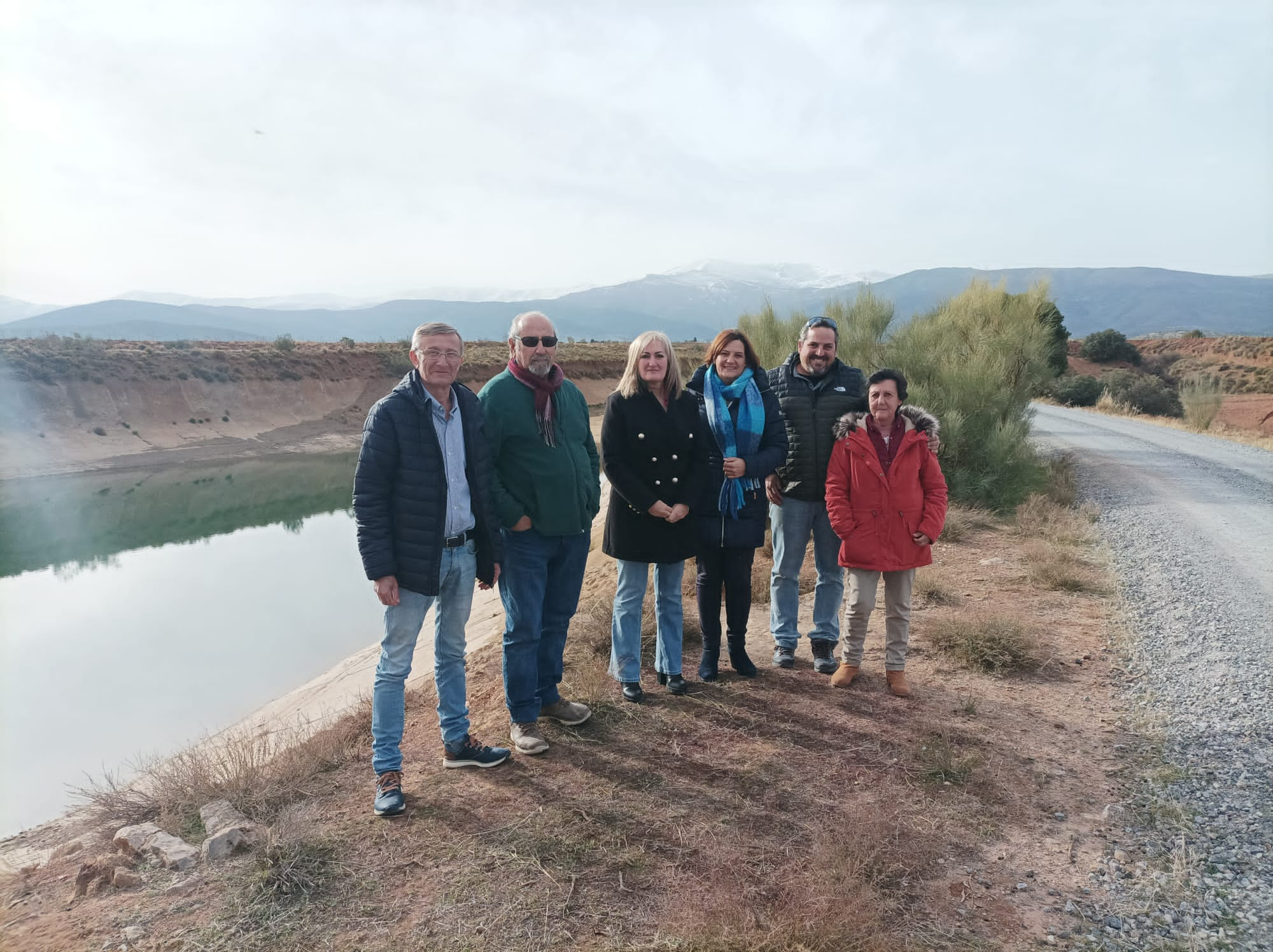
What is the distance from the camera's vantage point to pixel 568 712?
411 cm

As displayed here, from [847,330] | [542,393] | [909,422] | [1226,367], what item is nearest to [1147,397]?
[1226,367]

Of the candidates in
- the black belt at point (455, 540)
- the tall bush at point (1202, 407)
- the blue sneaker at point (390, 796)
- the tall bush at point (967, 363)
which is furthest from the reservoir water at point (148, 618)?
the tall bush at point (1202, 407)

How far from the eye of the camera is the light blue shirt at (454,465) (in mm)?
3402

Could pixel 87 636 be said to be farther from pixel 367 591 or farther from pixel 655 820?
pixel 655 820

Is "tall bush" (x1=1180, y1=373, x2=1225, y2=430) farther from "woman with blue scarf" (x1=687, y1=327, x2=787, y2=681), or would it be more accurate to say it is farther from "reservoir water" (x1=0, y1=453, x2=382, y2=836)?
"reservoir water" (x1=0, y1=453, x2=382, y2=836)

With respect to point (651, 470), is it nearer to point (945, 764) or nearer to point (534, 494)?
point (534, 494)

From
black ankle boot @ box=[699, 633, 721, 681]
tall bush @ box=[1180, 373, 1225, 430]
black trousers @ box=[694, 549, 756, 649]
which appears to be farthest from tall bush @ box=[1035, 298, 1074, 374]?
black ankle boot @ box=[699, 633, 721, 681]

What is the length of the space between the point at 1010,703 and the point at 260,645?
9199 millimetres

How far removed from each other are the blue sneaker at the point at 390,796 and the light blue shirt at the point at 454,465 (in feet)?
3.84

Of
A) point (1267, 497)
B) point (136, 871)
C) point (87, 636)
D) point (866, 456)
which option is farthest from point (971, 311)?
point (87, 636)

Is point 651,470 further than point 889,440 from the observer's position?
No

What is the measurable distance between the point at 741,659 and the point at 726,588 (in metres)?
0.51

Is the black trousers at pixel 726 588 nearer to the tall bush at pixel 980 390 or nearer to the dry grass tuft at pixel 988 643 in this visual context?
the dry grass tuft at pixel 988 643

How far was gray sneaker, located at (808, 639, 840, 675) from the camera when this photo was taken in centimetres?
469
